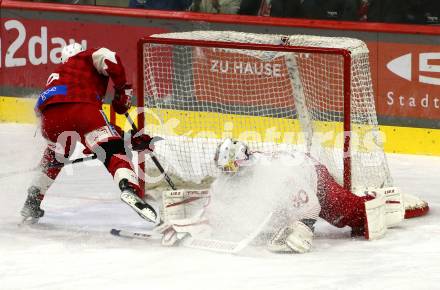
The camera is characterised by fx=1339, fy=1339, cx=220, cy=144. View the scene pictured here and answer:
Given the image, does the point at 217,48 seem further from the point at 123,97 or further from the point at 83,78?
the point at 83,78

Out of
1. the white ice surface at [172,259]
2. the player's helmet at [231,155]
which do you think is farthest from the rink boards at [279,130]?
the player's helmet at [231,155]

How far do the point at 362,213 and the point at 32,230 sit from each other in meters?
1.84

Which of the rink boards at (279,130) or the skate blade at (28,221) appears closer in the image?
the skate blade at (28,221)

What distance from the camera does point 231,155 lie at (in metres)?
6.84

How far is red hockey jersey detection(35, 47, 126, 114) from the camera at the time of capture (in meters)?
7.25

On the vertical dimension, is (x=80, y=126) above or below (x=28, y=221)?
above

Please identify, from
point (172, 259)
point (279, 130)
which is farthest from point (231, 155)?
point (279, 130)

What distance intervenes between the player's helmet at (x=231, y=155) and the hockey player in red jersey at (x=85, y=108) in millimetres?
492

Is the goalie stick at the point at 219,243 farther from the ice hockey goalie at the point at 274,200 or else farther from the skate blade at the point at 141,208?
the skate blade at the point at 141,208

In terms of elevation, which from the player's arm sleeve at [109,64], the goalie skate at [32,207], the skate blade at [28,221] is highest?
the player's arm sleeve at [109,64]

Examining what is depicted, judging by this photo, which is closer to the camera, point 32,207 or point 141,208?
point 141,208

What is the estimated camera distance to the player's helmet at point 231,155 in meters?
6.84

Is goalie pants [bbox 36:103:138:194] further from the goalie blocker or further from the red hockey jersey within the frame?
the goalie blocker

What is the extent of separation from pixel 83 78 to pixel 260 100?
190 centimetres
